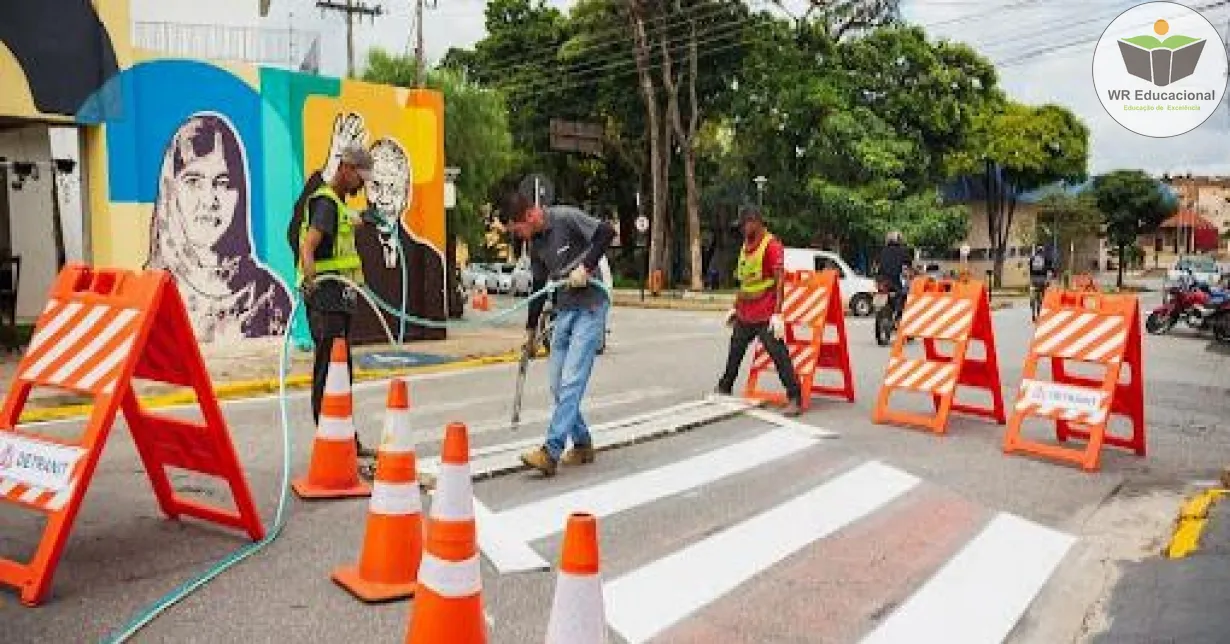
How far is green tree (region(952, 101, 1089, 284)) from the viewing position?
148ft

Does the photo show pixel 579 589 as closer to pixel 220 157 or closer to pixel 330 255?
pixel 330 255

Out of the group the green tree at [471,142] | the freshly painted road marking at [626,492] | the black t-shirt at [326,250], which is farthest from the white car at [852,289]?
the black t-shirt at [326,250]

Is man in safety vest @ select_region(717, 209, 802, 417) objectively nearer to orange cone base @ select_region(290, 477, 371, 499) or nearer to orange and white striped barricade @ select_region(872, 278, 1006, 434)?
orange and white striped barricade @ select_region(872, 278, 1006, 434)

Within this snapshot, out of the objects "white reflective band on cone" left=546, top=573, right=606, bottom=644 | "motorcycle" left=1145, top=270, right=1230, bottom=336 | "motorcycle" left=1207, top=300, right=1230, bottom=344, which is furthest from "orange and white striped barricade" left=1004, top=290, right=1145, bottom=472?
"motorcycle" left=1145, top=270, right=1230, bottom=336

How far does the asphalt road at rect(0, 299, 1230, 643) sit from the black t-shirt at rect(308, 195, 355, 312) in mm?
1224

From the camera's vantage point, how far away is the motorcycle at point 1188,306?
71.6ft

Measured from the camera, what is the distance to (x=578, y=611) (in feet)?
10.1

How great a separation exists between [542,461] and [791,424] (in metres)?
3.08

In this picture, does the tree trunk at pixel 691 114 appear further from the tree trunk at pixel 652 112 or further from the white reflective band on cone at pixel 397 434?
the white reflective band on cone at pixel 397 434

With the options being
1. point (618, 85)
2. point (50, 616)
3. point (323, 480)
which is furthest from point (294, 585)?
point (618, 85)

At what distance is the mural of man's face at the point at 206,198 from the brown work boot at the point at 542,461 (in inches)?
348

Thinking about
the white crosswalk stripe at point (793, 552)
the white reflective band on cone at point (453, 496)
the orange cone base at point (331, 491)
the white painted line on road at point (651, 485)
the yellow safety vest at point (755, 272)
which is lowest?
the white crosswalk stripe at point (793, 552)

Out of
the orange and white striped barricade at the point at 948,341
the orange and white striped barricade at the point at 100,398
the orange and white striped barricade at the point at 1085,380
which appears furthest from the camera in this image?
the orange and white striped barricade at the point at 948,341

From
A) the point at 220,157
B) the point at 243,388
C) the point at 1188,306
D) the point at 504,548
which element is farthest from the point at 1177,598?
the point at 1188,306
